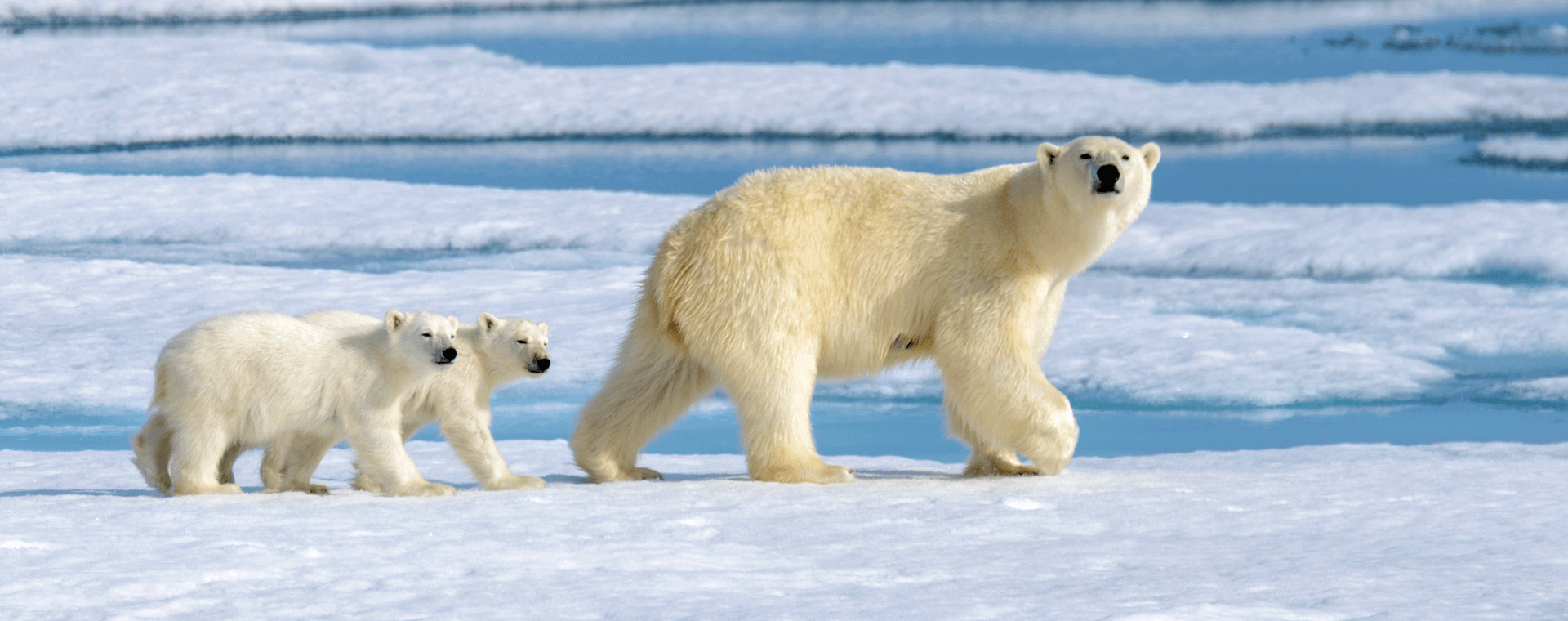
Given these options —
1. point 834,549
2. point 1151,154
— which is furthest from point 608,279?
point 834,549

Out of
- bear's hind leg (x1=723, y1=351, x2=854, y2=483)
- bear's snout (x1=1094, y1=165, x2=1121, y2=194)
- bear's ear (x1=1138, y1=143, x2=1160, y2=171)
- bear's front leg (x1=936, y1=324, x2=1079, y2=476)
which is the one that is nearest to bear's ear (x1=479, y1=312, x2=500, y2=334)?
bear's hind leg (x1=723, y1=351, x2=854, y2=483)

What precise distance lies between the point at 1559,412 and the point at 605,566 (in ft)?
14.2

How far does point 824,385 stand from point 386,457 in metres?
2.92

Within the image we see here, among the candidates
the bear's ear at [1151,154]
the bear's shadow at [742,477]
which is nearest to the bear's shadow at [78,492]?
the bear's shadow at [742,477]

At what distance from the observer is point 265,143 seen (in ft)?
46.2

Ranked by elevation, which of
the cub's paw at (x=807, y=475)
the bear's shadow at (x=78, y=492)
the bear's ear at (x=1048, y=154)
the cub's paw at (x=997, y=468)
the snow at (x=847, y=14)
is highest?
the snow at (x=847, y=14)

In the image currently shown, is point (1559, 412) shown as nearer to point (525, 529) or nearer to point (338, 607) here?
point (525, 529)

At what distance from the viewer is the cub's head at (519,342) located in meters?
3.81

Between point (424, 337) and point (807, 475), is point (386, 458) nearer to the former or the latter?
point (424, 337)

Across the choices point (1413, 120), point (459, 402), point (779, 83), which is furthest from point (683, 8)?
point (459, 402)

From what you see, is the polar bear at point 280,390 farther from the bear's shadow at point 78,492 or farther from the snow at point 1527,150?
the snow at point 1527,150

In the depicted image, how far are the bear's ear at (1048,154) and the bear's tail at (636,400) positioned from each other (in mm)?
1083

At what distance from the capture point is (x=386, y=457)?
12.2ft

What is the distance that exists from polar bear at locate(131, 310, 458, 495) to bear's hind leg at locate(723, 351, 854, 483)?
0.77 metres
